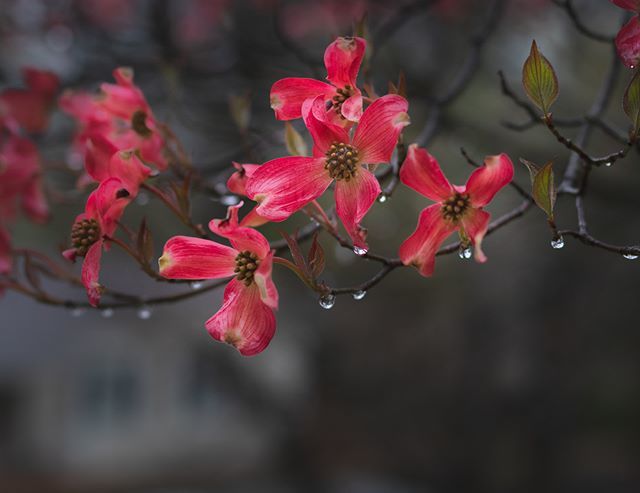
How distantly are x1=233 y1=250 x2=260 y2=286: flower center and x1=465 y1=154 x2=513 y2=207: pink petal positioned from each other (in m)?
0.20

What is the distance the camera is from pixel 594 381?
438 cm

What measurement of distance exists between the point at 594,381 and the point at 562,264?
1561 mm

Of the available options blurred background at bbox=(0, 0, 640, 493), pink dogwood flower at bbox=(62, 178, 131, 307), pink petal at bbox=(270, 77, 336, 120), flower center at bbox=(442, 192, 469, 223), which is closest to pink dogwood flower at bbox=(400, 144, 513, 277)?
flower center at bbox=(442, 192, 469, 223)

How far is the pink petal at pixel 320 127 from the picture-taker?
58 centimetres

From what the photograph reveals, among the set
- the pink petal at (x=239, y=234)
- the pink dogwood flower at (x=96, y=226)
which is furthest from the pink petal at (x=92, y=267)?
the pink petal at (x=239, y=234)

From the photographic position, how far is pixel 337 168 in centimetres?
60

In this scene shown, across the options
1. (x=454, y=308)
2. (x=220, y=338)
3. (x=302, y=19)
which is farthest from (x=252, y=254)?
(x=454, y=308)

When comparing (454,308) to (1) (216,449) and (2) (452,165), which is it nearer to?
(2) (452,165)

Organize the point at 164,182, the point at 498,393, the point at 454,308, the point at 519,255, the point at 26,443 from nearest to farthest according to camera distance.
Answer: the point at 164,182 → the point at 498,393 → the point at 519,255 → the point at 454,308 → the point at 26,443

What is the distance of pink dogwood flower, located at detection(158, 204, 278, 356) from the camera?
1.99ft

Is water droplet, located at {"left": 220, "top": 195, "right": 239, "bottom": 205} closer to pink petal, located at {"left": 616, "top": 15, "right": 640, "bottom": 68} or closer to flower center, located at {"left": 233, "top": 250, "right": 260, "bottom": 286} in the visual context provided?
flower center, located at {"left": 233, "top": 250, "right": 260, "bottom": 286}

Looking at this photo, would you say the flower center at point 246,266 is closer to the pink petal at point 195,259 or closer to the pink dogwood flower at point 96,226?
the pink petal at point 195,259

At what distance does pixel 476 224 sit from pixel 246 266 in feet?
0.66

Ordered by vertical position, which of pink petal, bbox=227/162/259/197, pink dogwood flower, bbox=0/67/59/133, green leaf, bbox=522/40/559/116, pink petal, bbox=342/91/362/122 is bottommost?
pink dogwood flower, bbox=0/67/59/133
